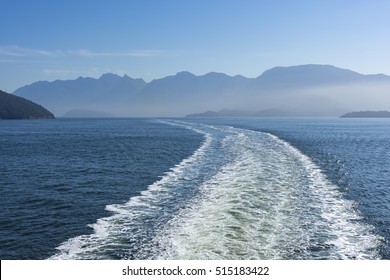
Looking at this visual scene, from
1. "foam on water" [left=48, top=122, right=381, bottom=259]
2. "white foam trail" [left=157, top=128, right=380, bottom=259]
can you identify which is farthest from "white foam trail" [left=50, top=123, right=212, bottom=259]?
"white foam trail" [left=157, top=128, right=380, bottom=259]

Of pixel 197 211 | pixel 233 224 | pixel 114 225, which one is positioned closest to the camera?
pixel 233 224

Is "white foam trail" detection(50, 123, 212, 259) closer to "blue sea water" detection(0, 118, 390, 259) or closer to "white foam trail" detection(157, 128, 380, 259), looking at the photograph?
"blue sea water" detection(0, 118, 390, 259)

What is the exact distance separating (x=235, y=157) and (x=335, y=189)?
18138 millimetres

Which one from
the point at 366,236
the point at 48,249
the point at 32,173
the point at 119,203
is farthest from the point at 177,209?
the point at 32,173

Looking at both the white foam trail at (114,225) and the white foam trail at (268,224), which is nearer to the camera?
the white foam trail at (268,224)

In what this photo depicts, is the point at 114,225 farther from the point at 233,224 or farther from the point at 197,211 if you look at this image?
the point at 233,224

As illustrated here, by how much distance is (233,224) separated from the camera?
20.7m

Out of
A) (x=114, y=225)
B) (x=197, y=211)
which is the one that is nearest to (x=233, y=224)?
(x=197, y=211)

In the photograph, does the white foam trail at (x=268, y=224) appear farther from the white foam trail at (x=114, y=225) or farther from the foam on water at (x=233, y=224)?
the white foam trail at (x=114, y=225)

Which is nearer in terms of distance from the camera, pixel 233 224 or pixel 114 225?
pixel 233 224

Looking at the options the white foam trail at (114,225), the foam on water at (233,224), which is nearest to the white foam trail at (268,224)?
the foam on water at (233,224)

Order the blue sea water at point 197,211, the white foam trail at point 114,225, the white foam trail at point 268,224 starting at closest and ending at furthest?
1. the white foam trail at point 268,224
2. the white foam trail at point 114,225
3. the blue sea water at point 197,211

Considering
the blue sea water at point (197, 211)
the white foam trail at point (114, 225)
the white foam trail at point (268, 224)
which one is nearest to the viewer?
the white foam trail at point (268, 224)

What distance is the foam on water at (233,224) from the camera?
17.3 metres
